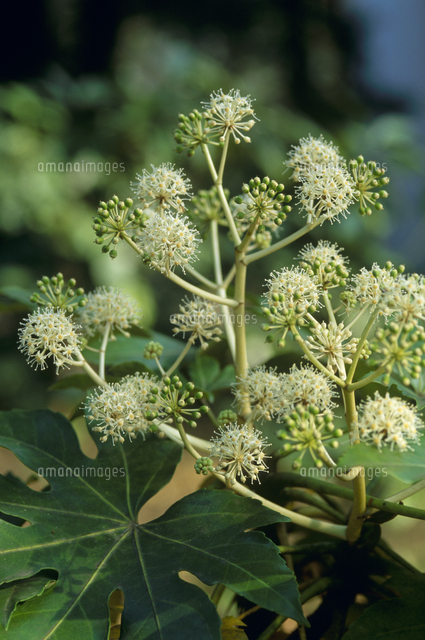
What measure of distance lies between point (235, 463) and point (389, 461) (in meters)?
0.18

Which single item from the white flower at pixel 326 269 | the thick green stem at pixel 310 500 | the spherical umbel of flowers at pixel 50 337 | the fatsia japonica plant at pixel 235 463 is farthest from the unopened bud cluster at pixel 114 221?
the thick green stem at pixel 310 500

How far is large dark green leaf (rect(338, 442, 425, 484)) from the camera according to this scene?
1.61 feet

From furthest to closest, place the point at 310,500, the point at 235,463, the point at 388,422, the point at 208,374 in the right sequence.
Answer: the point at 208,374, the point at 310,500, the point at 235,463, the point at 388,422

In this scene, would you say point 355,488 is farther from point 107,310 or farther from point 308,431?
point 107,310

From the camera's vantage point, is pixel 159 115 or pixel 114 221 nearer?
pixel 114 221

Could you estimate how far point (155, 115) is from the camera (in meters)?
2.65

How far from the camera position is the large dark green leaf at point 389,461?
0.49m

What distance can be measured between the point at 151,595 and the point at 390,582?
0.95 ft

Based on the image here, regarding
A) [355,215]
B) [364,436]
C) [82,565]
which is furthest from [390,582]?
[355,215]

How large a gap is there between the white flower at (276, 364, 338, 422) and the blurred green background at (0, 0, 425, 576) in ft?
4.14

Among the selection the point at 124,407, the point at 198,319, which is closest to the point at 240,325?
the point at 198,319

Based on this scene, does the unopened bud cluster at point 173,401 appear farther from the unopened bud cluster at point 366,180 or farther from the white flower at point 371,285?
the unopened bud cluster at point 366,180

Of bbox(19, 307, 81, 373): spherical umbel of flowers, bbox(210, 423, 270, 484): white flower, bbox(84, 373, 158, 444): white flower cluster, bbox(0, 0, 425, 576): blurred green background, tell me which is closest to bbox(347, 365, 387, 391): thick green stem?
bbox(210, 423, 270, 484): white flower

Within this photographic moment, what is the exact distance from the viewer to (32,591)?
56cm
